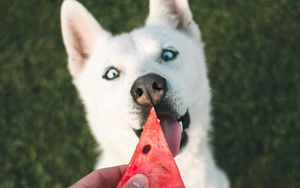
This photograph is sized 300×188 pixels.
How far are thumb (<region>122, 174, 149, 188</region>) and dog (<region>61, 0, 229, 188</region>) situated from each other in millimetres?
876

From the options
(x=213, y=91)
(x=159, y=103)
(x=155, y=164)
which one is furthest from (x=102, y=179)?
(x=213, y=91)

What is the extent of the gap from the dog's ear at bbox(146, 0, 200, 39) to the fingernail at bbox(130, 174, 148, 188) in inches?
74.3

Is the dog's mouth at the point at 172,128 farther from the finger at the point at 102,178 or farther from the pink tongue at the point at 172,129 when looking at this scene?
the finger at the point at 102,178

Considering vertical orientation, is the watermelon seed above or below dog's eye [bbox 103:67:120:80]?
below

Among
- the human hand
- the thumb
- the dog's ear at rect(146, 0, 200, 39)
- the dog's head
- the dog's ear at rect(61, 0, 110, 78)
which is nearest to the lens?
the thumb

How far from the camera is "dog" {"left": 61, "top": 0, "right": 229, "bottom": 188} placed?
3426 mm

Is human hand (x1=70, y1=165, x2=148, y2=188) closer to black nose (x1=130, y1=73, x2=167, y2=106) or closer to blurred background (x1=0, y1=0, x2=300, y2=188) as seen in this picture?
black nose (x1=130, y1=73, x2=167, y2=106)

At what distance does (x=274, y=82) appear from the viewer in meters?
5.68

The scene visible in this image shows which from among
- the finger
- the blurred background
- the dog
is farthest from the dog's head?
the blurred background

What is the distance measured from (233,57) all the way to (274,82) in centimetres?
53

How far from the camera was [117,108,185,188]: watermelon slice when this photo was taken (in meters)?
2.48

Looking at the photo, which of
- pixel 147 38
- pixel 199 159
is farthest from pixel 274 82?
pixel 147 38

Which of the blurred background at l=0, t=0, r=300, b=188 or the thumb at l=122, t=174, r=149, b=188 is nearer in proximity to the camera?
the thumb at l=122, t=174, r=149, b=188

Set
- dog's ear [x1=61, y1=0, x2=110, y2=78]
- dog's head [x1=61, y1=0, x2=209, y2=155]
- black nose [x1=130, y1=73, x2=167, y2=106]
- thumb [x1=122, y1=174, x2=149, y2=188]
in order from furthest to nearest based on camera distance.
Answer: dog's ear [x1=61, y1=0, x2=110, y2=78]
dog's head [x1=61, y1=0, x2=209, y2=155]
black nose [x1=130, y1=73, x2=167, y2=106]
thumb [x1=122, y1=174, x2=149, y2=188]
